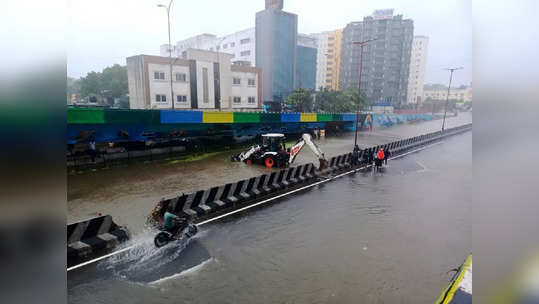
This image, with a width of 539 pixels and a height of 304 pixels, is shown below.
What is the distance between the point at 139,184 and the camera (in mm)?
16328

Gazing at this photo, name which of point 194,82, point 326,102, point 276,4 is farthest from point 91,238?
point 276,4

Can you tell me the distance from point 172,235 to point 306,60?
94736mm

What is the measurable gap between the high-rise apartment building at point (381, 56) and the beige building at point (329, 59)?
2.91m

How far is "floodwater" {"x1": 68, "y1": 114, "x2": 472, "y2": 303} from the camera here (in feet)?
23.6

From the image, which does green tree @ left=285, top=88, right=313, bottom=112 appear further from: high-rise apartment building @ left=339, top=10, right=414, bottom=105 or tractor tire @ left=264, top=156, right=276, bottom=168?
high-rise apartment building @ left=339, top=10, right=414, bottom=105

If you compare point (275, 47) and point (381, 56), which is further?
Result: point (381, 56)

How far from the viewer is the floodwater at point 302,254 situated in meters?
7.19

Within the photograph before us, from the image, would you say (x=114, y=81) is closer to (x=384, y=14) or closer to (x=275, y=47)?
(x=275, y=47)

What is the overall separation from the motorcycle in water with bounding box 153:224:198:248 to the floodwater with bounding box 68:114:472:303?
0.31m

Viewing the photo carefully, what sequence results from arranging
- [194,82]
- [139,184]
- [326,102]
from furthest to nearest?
[326,102], [194,82], [139,184]

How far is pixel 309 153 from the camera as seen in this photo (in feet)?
92.5

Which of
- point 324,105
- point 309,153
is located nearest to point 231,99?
point 324,105
